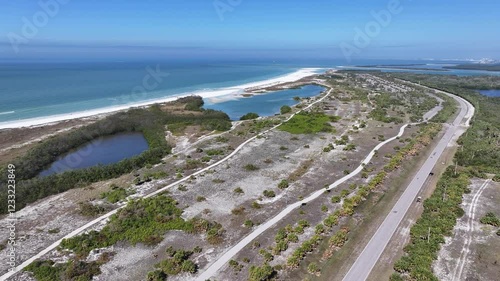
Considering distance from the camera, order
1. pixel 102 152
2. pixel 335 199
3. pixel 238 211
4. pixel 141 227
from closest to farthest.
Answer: pixel 141 227, pixel 238 211, pixel 335 199, pixel 102 152

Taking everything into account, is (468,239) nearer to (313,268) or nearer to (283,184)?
(313,268)

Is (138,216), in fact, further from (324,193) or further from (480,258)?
(480,258)

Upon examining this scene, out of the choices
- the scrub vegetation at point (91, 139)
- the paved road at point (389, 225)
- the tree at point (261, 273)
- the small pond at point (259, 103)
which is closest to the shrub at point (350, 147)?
the paved road at point (389, 225)

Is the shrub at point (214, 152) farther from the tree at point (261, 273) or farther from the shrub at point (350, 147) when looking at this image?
the tree at point (261, 273)

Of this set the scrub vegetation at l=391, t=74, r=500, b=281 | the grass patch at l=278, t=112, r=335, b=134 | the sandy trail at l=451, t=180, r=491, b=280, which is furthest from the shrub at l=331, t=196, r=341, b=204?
the grass patch at l=278, t=112, r=335, b=134

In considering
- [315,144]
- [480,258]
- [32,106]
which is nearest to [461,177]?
[480,258]

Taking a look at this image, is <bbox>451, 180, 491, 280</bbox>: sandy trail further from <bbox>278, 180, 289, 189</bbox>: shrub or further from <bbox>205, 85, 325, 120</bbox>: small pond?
<bbox>205, 85, 325, 120</bbox>: small pond

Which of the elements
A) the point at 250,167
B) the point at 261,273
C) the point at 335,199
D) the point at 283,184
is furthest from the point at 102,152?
the point at 261,273

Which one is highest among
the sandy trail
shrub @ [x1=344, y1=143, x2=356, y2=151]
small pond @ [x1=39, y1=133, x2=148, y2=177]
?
shrub @ [x1=344, y1=143, x2=356, y2=151]
